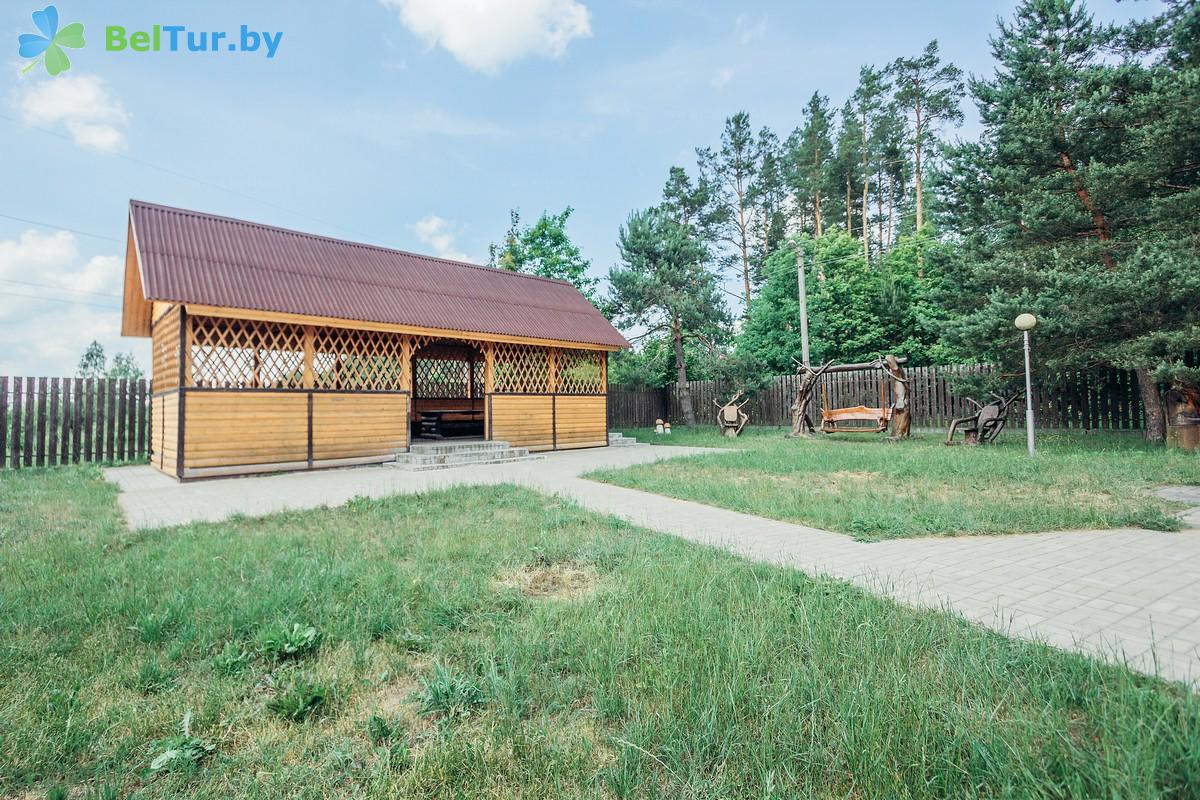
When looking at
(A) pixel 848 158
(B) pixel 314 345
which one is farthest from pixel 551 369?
(A) pixel 848 158

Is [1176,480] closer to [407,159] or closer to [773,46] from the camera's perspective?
[773,46]

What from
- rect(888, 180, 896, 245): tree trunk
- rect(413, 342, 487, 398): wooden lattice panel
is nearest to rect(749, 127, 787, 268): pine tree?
rect(888, 180, 896, 245): tree trunk

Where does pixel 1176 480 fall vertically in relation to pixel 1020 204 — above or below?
below

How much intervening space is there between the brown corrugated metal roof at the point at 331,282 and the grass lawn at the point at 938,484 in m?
5.16

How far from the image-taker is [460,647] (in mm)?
2137

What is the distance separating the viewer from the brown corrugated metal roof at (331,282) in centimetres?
824

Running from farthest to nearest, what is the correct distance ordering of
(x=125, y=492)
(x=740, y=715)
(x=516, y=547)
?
(x=125, y=492), (x=516, y=547), (x=740, y=715)

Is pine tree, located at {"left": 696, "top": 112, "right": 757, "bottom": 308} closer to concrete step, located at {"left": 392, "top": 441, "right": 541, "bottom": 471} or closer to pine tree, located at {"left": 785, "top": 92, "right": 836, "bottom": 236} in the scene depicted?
pine tree, located at {"left": 785, "top": 92, "right": 836, "bottom": 236}

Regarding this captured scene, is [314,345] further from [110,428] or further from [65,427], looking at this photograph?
[65,427]

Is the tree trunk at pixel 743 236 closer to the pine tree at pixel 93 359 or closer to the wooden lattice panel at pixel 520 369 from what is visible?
the wooden lattice panel at pixel 520 369

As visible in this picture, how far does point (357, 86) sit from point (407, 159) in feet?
14.4

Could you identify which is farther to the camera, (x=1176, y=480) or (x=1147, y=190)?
(x=1147, y=190)

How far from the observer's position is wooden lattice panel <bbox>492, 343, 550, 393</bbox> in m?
11.5

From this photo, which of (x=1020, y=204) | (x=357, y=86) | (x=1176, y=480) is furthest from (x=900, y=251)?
(x=357, y=86)
